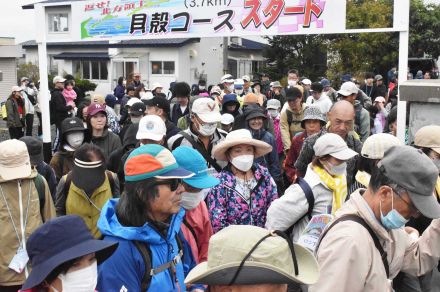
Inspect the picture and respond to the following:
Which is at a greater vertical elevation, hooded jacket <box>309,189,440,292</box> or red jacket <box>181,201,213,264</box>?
hooded jacket <box>309,189,440,292</box>

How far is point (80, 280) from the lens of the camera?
255cm

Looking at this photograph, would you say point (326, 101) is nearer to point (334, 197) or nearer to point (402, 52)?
point (402, 52)

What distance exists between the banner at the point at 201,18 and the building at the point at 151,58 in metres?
23.3

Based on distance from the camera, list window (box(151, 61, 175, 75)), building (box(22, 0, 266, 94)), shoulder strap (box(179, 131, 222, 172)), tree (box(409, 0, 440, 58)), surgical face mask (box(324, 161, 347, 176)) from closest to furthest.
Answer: surgical face mask (box(324, 161, 347, 176)) → shoulder strap (box(179, 131, 222, 172)) → tree (box(409, 0, 440, 58)) → building (box(22, 0, 266, 94)) → window (box(151, 61, 175, 75))

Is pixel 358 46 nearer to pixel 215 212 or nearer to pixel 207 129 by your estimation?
pixel 207 129

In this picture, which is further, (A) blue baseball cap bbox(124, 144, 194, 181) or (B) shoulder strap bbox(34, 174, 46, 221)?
(B) shoulder strap bbox(34, 174, 46, 221)

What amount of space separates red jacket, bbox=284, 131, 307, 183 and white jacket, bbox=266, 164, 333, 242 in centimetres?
231

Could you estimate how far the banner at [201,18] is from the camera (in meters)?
8.23

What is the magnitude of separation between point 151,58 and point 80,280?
34.6 meters

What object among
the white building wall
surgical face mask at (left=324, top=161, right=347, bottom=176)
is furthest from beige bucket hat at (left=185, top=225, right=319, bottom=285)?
the white building wall

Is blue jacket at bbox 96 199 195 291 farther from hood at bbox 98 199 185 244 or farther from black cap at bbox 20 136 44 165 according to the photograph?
black cap at bbox 20 136 44 165

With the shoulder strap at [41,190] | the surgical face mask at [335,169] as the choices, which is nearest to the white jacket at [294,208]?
the surgical face mask at [335,169]

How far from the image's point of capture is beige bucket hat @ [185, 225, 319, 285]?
1.86 meters

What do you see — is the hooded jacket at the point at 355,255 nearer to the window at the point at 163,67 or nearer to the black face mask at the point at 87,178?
the black face mask at the point at 87,178
